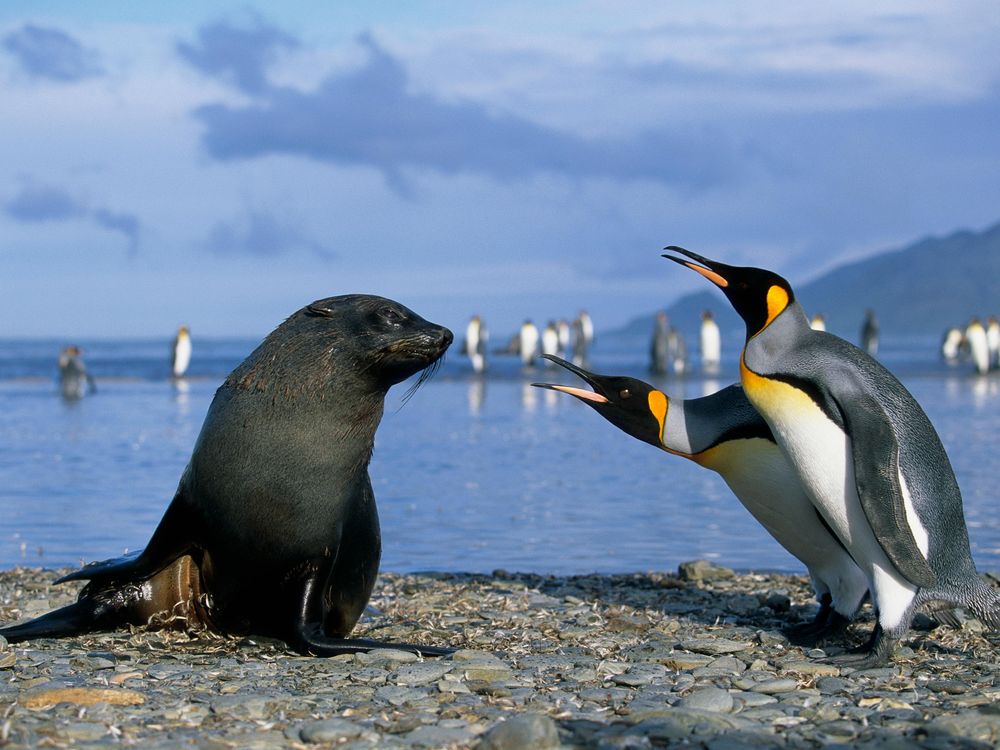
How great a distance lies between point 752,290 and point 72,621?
112 inches

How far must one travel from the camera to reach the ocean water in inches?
320

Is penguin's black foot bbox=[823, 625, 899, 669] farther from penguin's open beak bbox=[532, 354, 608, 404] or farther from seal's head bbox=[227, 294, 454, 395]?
seal's head bbox=[227, 294, 454, 395]

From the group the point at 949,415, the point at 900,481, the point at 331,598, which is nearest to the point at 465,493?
the point at 331,598

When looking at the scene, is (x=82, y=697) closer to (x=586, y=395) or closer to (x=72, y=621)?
(x=72, y=621)

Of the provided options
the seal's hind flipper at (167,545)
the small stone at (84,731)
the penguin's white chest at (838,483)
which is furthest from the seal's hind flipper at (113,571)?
the penguin's white chest at (838,483)

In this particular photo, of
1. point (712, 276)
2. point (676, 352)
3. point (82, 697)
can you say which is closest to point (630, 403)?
point (712, 276)

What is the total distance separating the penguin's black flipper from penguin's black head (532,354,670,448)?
1015mm

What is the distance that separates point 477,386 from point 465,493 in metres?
18.8

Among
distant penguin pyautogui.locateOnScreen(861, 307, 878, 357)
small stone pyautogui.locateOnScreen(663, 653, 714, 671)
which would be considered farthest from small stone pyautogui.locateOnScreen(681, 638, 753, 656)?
distant penguin pyautogui.locateOnScreen(861, 307, 878, 357)

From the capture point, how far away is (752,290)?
5055mm

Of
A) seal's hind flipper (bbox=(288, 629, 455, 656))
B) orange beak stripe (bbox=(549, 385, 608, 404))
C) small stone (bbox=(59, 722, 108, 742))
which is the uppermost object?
orange beak stripe (bbox=(549, 385, 608, 404))

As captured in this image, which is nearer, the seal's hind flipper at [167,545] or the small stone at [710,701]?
the small stone at [710,701]

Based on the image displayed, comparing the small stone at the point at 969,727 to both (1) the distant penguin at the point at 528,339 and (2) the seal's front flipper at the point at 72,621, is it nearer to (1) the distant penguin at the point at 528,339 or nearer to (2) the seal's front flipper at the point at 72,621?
(2) the seal's front flipper at the point at 72,621

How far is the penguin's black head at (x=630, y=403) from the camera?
5535 mm
